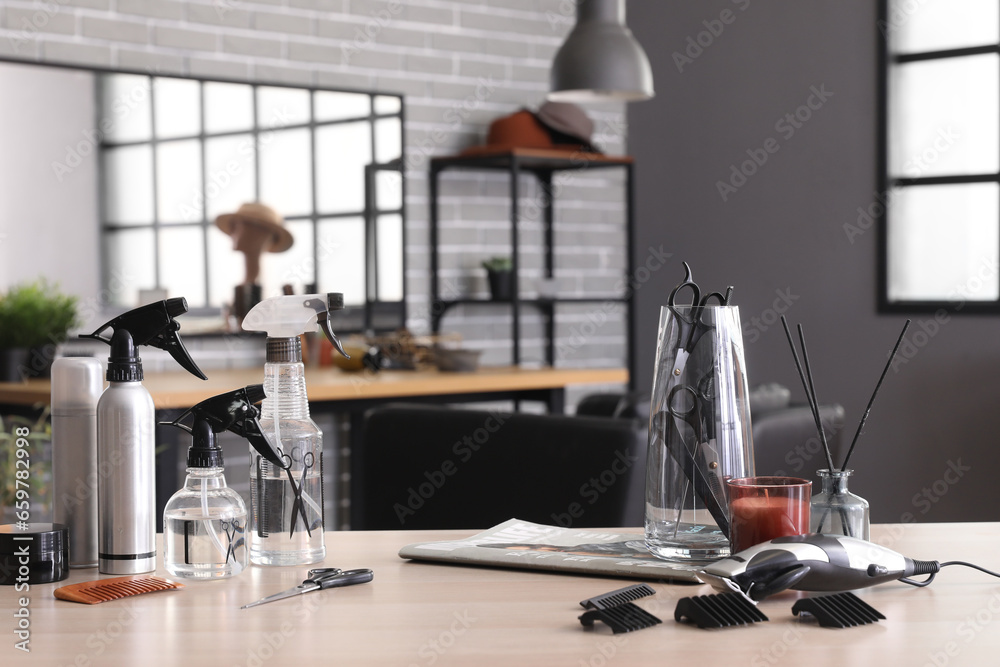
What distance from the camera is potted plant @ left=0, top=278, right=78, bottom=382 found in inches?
127

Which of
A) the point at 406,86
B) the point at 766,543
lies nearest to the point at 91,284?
the point at 406,86

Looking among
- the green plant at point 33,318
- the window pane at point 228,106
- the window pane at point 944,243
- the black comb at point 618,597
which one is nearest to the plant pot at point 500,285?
the window pane at point 228,106

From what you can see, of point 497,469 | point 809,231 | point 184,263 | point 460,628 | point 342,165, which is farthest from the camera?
point 809,231

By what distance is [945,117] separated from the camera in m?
4.59

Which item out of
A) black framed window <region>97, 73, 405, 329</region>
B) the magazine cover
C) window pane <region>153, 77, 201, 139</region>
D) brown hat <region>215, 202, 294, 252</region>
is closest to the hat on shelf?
black framed window <region>97, 73, 405, 329</region>

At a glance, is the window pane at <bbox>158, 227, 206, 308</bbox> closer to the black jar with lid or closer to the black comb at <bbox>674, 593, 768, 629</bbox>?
the black jar with lid

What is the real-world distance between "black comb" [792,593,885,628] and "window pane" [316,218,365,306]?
11.0 feet

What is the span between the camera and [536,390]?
393 centimetres

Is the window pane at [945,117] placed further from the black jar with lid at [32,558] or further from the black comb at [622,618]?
the black jar with lid at [32,558]

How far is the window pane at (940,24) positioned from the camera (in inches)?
176

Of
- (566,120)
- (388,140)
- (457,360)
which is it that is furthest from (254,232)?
(566,120)

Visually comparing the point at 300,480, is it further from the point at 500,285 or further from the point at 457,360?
the point at 500,285

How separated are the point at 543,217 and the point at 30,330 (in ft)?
7.43

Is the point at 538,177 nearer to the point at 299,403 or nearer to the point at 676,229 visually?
the point at 676,229
